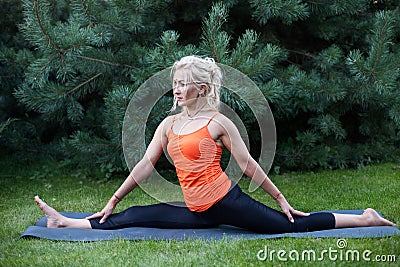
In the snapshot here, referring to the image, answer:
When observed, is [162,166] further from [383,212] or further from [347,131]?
[383,212]

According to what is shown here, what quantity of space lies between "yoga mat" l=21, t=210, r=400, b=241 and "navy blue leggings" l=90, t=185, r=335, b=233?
52 mm

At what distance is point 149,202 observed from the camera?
14.6 ft

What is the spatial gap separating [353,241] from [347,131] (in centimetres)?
311

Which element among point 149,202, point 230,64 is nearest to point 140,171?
point 149,202

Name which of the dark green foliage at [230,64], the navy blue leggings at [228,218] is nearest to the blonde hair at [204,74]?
the navy blue leggings at [228,218]

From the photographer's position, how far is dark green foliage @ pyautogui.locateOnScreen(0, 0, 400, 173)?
4578 mm

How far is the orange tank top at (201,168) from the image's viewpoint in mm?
3244

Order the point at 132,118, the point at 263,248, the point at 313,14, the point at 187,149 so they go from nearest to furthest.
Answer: the point at 263,248
the point at 187,149
the point at 132,118
the point at 313,14

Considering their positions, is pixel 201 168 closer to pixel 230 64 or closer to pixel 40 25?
pixel 230 64

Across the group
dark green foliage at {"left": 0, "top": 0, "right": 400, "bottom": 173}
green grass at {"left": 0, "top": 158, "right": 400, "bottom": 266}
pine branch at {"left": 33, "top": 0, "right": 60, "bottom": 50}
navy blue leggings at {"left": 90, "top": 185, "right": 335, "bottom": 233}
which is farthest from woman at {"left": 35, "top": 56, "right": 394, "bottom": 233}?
pine branch at {"left": 33, "top": 0, "right": 60, "bottom": 50}

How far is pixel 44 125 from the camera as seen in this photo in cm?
627

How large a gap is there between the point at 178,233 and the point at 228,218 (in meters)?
0.31

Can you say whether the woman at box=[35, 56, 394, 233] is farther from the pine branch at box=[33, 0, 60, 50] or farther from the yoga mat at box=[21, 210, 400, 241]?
the pine branch at box=[33, 0, 60, 50]

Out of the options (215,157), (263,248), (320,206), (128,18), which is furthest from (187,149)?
(128,18)
